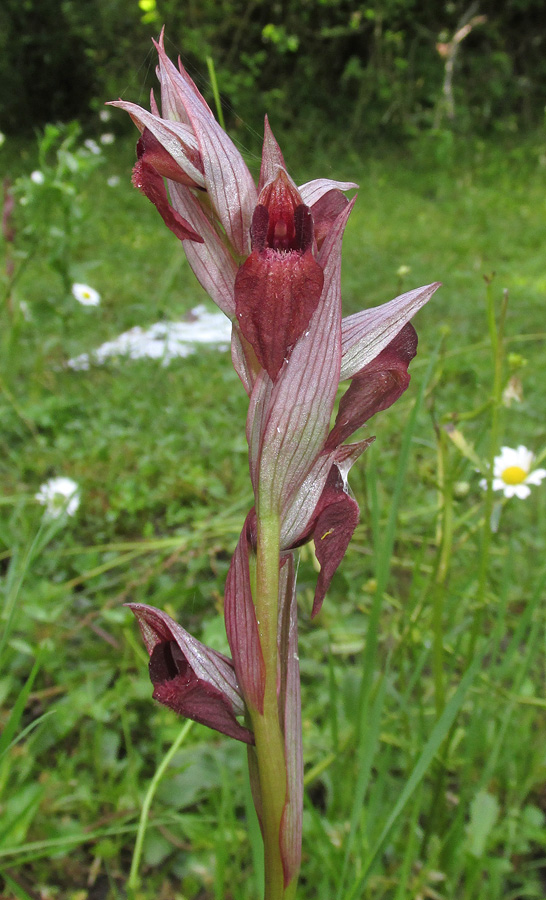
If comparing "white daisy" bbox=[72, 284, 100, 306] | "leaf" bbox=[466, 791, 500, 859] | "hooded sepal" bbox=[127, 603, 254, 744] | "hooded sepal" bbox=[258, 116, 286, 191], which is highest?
"white daisy" bbox=[72, 284, 100, 306]

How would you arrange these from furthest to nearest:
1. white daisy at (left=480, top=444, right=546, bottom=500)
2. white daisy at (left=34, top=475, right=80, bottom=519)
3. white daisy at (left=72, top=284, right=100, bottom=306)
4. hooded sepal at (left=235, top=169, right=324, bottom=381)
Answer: white daisy at (left=72, top=284, right=100, bottom=306)
white daisy at (left=34, top=475, right=80, bottom=519)
white daisy at (left=480, top=444, right=546, bottom=500)
hooded sepal at (left=235, top=169, right=324, bottom=381)

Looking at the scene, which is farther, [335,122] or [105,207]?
[335,122]

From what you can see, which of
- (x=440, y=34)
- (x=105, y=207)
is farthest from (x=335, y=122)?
(x=105, y=207)

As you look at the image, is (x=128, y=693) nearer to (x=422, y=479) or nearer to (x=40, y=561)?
(x=40, y=561)

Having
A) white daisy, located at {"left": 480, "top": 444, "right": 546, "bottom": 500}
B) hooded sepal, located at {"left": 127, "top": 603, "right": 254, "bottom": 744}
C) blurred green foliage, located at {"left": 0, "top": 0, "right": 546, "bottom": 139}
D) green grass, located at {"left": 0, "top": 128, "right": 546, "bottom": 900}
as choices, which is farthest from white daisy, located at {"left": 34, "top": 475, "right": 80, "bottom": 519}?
blurred green foliage, located at {"left": 0, "top": 0, "right": 546, "bottom": 139}

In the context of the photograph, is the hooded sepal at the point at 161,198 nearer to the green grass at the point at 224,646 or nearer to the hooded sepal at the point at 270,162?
the hooded sepal at the point at 270,162

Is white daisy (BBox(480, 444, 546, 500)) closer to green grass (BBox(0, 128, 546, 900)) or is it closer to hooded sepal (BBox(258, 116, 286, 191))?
green grass (BBox(0, 128, 546, 900))

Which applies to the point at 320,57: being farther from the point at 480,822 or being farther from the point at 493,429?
the point at 480,822
